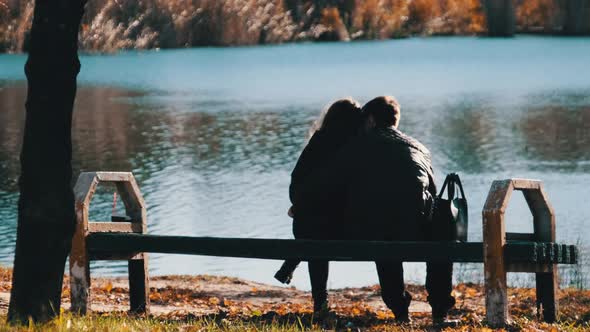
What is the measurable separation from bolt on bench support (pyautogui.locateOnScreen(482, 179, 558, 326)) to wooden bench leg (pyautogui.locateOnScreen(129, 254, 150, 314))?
243 cm

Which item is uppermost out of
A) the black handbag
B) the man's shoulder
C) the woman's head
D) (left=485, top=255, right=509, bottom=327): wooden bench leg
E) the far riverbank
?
the far riverbank

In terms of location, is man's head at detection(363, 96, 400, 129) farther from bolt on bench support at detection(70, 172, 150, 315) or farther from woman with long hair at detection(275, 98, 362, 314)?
bolt on bench support at detection(70, 172, 150, 315)

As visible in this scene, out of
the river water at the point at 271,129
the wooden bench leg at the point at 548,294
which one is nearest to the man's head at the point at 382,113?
the wooden bench leg at the point at 548,294

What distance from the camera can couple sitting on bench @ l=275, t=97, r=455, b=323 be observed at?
840 cm

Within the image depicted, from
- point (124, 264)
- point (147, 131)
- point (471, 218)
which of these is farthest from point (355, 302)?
point (147, 131)

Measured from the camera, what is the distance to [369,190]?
27.7 ft

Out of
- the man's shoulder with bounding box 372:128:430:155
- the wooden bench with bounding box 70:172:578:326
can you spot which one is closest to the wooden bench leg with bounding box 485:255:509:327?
the wooden bench with bounding box 70:172:578:326

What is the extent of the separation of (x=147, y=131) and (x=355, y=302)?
2512 centimetres

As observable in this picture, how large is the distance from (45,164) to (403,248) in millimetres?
2189

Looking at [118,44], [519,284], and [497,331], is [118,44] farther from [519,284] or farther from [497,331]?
[497,331]

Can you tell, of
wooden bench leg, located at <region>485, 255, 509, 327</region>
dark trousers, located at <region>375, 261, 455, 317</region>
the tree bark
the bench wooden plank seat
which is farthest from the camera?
dark trousers, located at <region>375, 261, 455, 317</region>

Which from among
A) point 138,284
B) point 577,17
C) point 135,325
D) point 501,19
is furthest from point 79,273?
point 501,19

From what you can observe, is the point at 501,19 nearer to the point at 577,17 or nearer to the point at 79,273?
the point at 577,17

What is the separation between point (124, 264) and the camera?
55.1 ft
